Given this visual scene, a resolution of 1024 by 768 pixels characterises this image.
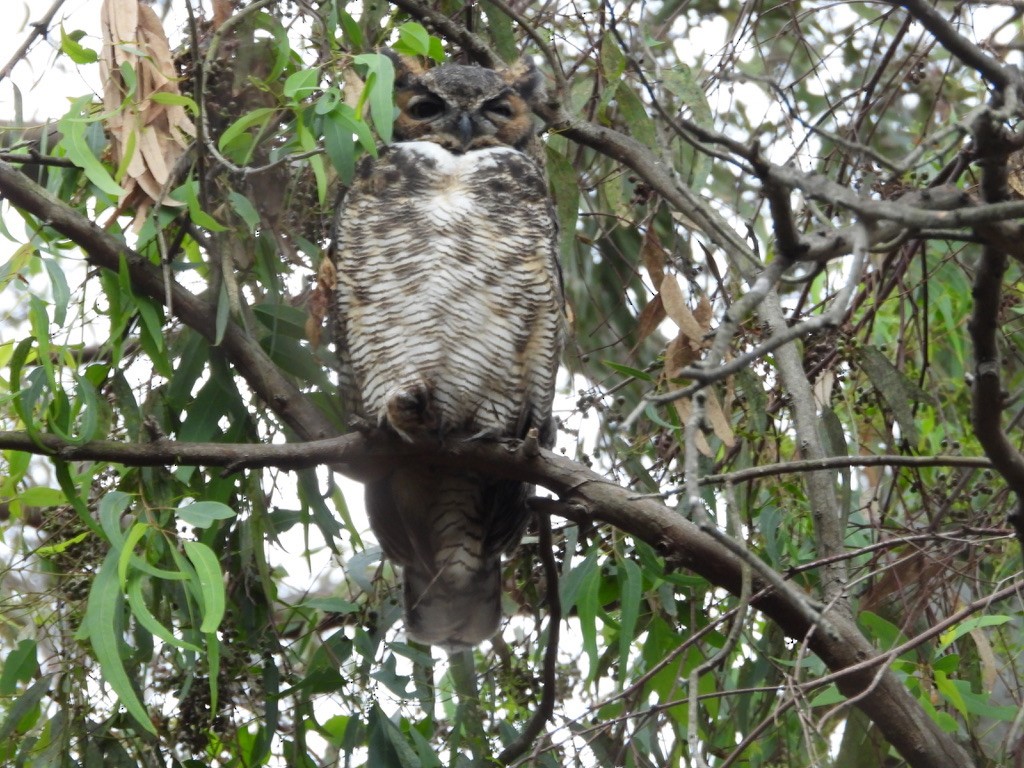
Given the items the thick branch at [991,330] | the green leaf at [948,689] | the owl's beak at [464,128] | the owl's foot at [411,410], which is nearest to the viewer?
the thick branch at [991,330]

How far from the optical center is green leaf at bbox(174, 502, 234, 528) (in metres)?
1.91

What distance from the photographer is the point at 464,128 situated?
9.61 feet

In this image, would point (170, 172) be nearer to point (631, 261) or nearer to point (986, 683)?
point (631, 261)

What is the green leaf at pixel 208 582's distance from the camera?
74.0 inches

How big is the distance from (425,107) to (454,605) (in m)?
1.20

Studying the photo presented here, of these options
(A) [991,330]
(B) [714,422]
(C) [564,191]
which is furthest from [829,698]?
(C) [564,191]

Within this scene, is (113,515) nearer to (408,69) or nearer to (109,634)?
(109,634)

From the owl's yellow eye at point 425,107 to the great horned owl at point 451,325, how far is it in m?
0.01

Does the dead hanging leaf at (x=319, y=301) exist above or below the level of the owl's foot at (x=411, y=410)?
above

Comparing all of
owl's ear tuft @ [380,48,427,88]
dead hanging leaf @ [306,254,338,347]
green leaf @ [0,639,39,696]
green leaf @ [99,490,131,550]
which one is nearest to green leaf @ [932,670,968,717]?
dead hanging leaf @ [306,254,338,347]

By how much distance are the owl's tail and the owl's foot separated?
0.40 m

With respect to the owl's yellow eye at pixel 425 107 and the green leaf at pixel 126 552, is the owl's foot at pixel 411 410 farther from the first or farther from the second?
the owl's yellow eye at pixel 425 107

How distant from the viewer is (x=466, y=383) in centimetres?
269

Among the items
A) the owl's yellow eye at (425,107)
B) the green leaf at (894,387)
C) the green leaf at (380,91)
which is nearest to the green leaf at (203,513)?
the green leaf at (380,91)
